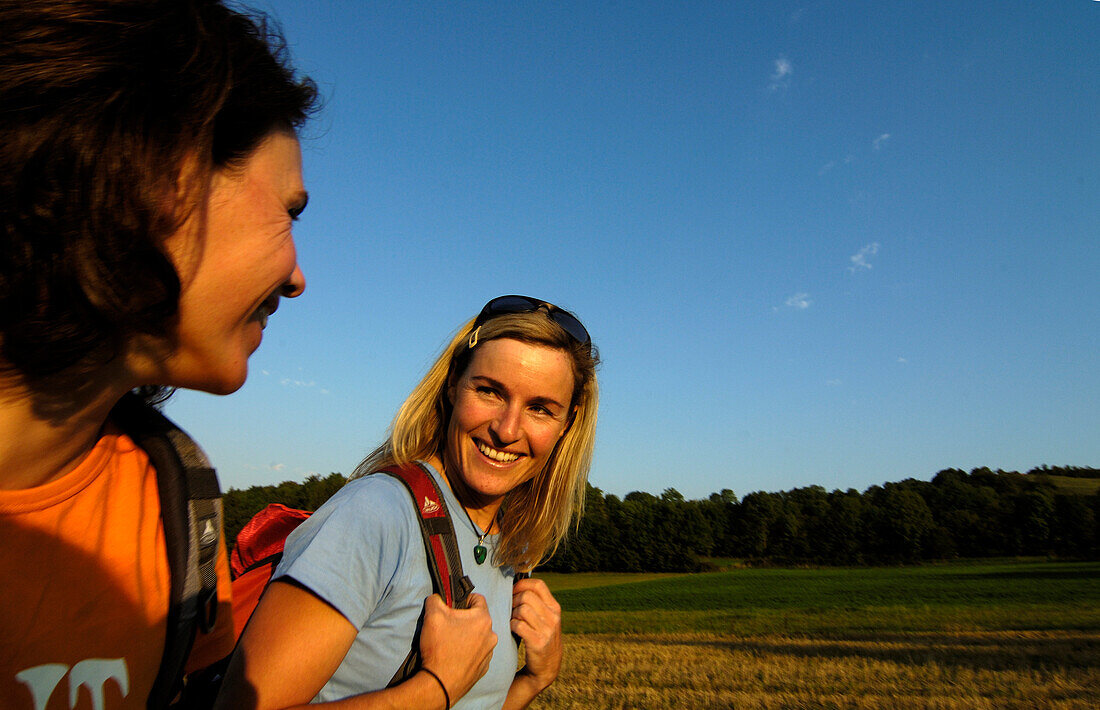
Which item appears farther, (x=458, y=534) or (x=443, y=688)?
(x=458, y=534)

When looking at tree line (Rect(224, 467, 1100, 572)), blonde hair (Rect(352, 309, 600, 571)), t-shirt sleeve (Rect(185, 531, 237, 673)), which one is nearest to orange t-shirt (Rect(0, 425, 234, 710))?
t-shirt sleeve (Rect(185, 531, 237, 673))

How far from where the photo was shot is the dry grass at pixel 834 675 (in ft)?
33.5

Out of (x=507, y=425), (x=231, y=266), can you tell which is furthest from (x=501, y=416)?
(x=231, y=266)

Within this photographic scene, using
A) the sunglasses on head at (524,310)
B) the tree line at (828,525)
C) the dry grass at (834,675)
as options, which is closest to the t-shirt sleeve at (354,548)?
the sunglasses on head at (524,310)

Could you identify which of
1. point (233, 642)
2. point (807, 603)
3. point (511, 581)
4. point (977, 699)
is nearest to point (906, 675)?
point (977, 699)

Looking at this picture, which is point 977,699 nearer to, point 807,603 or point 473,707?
point 473,707

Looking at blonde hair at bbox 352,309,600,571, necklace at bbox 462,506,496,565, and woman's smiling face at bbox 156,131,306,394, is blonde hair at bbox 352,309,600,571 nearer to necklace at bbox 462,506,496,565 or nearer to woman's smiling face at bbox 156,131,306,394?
necklace at bbox 462,506,496,565

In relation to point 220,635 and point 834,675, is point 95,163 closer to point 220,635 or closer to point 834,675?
point 220,635

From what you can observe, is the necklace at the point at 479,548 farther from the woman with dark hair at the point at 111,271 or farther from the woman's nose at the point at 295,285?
the woman's nose at the point at 295,285

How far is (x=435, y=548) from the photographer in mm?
1835

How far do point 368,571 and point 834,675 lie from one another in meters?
13.6

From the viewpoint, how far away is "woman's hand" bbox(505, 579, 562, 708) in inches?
90.7

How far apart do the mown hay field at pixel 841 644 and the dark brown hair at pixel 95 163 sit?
10470 millimetres

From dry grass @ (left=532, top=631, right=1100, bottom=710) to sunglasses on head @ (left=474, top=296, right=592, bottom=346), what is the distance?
899 cm
